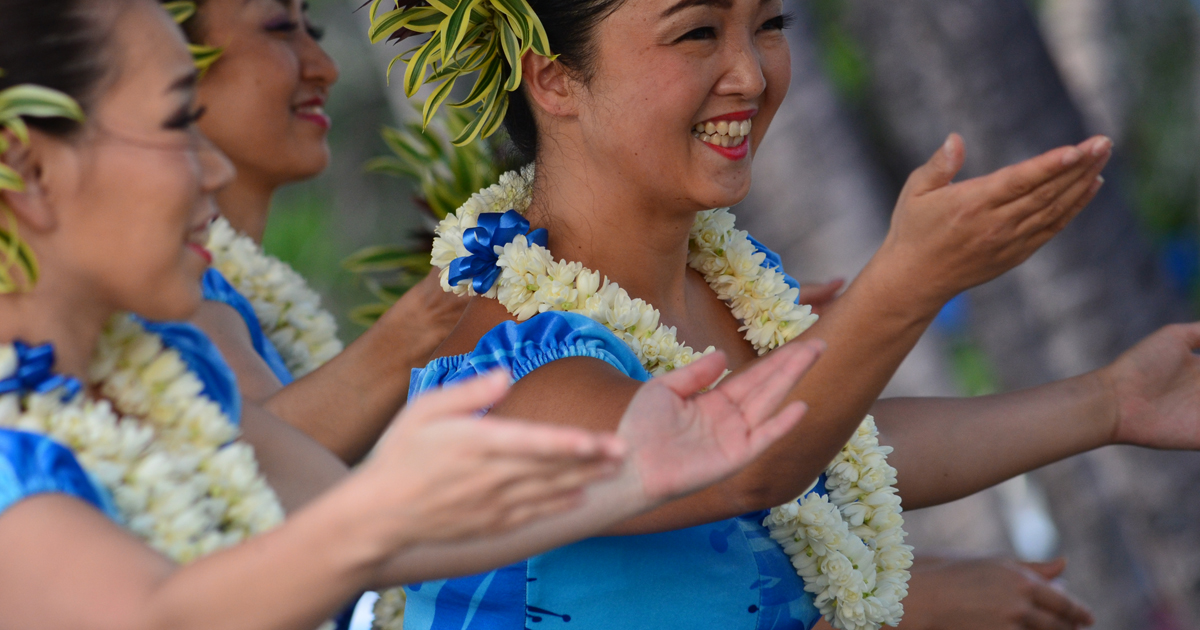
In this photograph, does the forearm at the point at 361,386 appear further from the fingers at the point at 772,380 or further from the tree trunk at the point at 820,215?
the tree trunk at the point at 820,215

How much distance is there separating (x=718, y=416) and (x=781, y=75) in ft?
3.13

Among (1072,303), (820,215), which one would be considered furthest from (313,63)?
(1072,303)

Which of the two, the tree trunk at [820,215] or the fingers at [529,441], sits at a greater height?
the fingers at [529,441]

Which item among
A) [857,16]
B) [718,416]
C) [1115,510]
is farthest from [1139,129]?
[718,416]

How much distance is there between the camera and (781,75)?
6.80ft

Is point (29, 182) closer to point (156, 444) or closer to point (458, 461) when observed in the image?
point (156, 444)

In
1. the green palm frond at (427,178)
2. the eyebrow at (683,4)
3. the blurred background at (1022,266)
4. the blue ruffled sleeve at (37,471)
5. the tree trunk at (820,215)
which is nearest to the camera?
the blue ruffled sleeve at (37,471)

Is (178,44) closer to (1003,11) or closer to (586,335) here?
(586,335)

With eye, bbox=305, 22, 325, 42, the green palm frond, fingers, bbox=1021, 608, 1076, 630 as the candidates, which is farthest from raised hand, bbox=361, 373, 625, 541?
eye, bbox=305, 22, 325, 42

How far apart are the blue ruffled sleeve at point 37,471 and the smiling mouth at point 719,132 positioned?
3.73ft

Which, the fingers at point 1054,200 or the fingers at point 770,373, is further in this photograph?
the fingers at point 1054,200

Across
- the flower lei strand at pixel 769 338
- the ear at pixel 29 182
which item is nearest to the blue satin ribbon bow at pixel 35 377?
the ear at pixel 29 182

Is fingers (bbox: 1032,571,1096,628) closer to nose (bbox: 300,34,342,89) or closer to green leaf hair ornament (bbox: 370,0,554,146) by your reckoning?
green leaf hair ornament (bbox: 370,0,554,146)

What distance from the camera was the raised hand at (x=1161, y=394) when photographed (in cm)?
227
